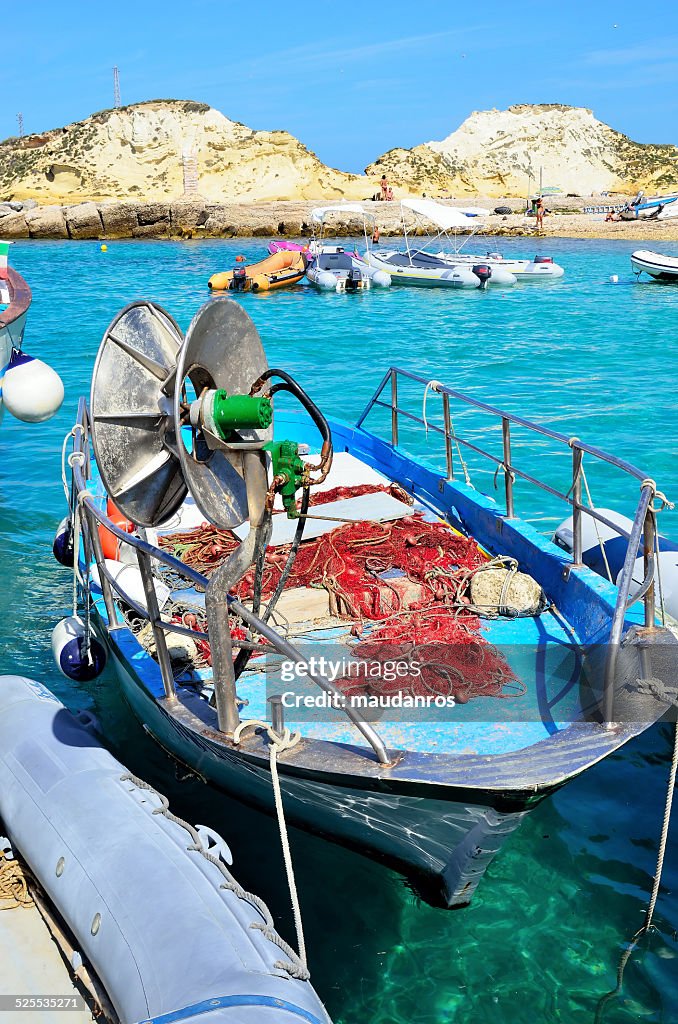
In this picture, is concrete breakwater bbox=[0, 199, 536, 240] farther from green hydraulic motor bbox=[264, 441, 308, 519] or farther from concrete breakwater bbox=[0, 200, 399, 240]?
green hydraulic motor bbox=[264, 441, 308, 519]

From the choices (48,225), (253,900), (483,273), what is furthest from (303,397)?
(48,225)

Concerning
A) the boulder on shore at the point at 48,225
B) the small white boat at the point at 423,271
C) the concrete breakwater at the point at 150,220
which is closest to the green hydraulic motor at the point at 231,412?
the small white boat at the point at 423,271

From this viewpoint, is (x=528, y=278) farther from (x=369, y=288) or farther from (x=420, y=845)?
(x=420, y=845)

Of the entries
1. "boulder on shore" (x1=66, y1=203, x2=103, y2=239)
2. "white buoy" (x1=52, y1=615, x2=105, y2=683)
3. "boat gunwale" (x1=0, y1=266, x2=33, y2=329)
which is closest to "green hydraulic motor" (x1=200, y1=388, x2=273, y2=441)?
"white buoy" (x1=52, y1=615, x2=105, y2=683)

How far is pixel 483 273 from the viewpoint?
36.4 m

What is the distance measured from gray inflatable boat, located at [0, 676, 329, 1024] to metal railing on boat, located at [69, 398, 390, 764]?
2.48ft

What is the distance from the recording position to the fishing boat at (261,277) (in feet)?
119

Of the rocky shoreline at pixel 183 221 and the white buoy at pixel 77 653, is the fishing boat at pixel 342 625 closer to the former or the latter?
the white buoy at pixel 77 653

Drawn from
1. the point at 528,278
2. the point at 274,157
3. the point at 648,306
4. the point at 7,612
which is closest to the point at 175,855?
the point at 7,612

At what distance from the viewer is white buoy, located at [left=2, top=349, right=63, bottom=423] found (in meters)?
11.0

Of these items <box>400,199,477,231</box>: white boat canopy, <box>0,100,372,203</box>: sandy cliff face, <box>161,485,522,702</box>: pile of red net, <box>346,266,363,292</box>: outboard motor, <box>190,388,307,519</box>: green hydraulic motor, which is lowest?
<box>161,485,522,702</box>: pile of red net

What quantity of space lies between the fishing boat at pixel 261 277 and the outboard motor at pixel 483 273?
276 inches

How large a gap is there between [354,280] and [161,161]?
5869 cm

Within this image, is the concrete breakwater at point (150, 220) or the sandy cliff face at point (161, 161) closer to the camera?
the concrete breakwater at point (150, 220)
